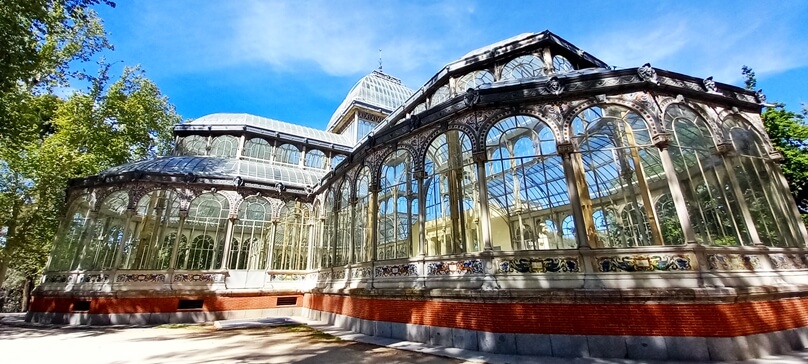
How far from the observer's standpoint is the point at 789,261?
358 inches

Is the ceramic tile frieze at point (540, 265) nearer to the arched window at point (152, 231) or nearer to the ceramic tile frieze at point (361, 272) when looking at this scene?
the ceramic tile frieze at point (361, 272)

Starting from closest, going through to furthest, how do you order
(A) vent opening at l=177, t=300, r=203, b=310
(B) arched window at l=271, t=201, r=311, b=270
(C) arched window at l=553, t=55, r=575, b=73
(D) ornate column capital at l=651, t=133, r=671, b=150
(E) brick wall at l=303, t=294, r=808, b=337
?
1. (E) brick wall at l=303, t=294, r=808, b=337
2. (D) ornate column capital at l=651, t=133, r=671, b=150
3. (C) arched window at l=553, t=55, r=575, b=73
4. (A) vent opening at l=177, t=300, r=203, b=310
5. (B) arched window at l=271, t=201, r=311, b=270

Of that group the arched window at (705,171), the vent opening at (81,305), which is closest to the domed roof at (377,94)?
the vent opening at (81,305)

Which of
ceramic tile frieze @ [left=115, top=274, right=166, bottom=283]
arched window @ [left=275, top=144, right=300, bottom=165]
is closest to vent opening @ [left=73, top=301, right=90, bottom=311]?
ceramic tile frieze @ [left=115, top=274, right=166, bottom=283]

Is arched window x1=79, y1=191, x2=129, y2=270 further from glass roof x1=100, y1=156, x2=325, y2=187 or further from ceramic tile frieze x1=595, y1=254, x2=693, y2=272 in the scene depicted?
ceramic tile frieze x1=595, y1=254, x2=693, y2=272

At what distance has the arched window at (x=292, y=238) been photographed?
62.7 feet

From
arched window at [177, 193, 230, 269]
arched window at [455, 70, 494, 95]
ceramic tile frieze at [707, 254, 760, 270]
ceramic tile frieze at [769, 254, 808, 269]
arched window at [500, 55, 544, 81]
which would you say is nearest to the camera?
ceramic tile frieze at [707, 254, 760, 270]

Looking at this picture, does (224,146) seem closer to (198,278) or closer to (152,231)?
(152,231)

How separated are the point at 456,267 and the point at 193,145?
23032 millimetres

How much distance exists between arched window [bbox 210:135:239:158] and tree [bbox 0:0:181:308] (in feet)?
14.4

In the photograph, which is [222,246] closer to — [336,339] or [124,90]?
[336,339]

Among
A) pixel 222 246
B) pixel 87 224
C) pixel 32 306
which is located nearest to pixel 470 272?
pixel 222 246

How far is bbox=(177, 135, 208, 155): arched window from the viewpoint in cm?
2400

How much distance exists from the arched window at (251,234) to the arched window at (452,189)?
Answer: 9.73 meters
